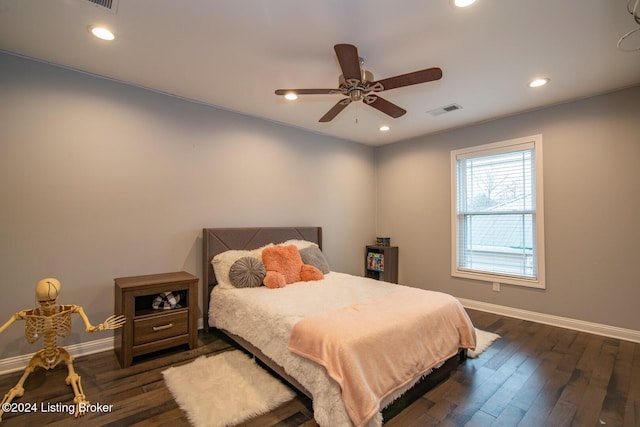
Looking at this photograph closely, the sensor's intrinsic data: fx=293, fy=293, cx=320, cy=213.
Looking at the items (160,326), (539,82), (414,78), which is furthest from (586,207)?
(160,326)

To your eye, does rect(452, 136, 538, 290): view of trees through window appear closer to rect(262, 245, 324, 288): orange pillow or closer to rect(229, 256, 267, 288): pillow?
rect(262, 245, 324, 288): orange pillow

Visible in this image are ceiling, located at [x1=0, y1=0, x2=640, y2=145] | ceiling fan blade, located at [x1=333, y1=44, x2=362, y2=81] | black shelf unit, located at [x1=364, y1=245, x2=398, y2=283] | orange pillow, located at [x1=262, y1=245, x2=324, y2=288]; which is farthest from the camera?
black shelf unit, located at [x1=364, y1=245, x2=398, y2=283]

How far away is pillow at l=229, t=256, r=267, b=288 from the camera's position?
300 cm

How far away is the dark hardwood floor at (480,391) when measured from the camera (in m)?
1.85

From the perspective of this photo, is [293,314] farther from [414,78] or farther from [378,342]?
[414,78]

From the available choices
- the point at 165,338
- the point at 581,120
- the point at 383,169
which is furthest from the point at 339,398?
the point at 383,169

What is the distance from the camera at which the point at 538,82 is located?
2910mm

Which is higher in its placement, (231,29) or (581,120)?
(231,29)

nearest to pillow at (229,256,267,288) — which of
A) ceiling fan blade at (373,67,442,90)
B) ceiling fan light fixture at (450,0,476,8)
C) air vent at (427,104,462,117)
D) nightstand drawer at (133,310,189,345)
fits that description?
nightstand drawer at (133,310,189,345)

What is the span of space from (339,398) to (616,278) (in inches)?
132

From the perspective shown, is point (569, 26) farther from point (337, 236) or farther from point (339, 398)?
point (337, 236)

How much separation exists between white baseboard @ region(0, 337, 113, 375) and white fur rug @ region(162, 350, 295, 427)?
0.88 meters

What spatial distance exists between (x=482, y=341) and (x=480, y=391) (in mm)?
958

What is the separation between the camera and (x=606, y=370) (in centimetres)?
243
